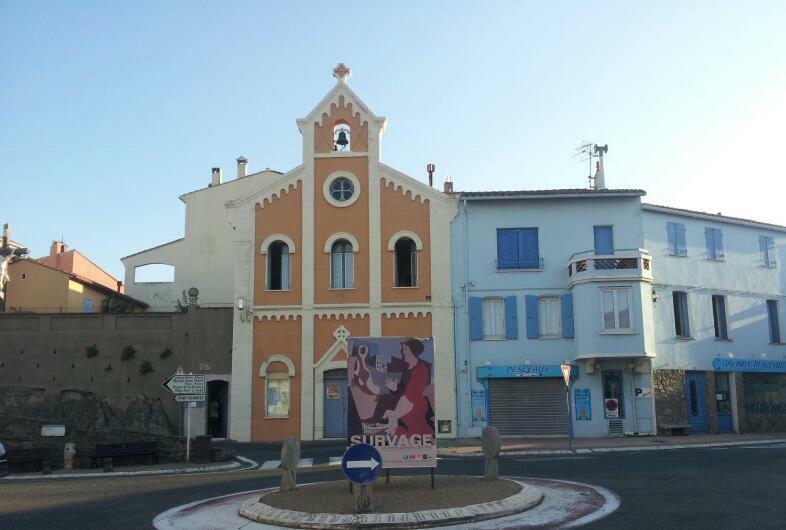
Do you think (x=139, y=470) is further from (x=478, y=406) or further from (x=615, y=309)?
(x=615, y=309)

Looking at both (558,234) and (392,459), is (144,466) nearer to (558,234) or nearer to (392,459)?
(392,459)

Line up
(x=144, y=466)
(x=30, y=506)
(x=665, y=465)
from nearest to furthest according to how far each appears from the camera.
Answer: (x=30, y=506) < (x=665, y=465) < (x=144, y=466)

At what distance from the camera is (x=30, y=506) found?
1366 cm

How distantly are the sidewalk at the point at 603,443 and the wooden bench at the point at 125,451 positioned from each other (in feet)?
28.9

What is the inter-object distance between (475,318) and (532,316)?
7.37 ft

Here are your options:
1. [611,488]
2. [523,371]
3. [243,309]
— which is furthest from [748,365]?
[611,488]

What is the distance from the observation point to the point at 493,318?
3112 centimetres

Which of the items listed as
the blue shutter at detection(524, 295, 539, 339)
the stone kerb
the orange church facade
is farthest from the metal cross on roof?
the stone kerb

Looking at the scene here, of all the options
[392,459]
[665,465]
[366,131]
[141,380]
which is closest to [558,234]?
[366,131]

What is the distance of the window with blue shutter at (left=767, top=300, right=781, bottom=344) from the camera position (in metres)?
34.0

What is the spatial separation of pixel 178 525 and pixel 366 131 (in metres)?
23.2

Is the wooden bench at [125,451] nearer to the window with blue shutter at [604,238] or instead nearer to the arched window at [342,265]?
the arched window at [342,265]

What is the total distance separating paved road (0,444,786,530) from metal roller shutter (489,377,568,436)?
8351 millimetres

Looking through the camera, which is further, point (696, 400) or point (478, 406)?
point (696, 400)
